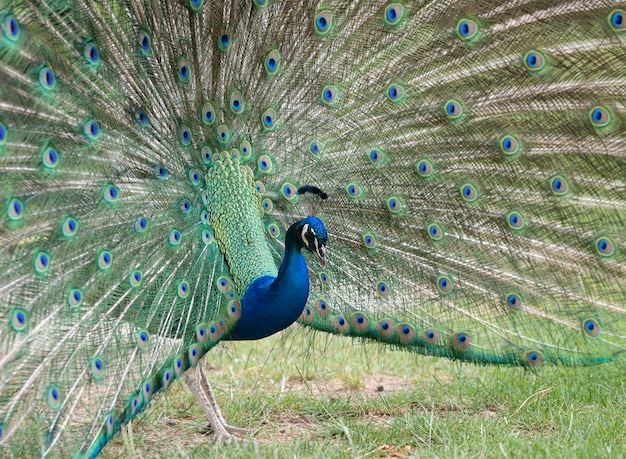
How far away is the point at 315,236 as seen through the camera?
285 centimetres

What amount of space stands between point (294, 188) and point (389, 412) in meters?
1.14

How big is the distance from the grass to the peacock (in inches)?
9.4

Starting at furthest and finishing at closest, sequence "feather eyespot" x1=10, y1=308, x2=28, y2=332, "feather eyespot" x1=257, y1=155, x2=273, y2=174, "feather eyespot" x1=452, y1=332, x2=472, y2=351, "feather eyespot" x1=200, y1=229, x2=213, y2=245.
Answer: "feather eyespot" x1=452, y1=332, x2=472, y2=351 → "feather eyespot" x1=257, y1=155, x2=273, y2=174 → "feather eyespot" x1=200, y1=229, x2=213, y2=245 → "feather eyespot" x1=10, y1=308, x2=28, y2=332

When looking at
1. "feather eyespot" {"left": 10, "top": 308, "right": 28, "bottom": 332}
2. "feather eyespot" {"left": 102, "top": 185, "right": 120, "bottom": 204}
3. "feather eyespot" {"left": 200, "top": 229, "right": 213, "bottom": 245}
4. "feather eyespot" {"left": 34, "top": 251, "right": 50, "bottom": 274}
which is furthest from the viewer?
"feather eyespot" {"left": 200, "top": 229, "right": 213, "bottom": 245}

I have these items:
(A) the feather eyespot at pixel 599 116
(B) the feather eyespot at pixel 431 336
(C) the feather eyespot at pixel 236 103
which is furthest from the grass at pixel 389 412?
(A) the feather eyespot at pixel 599 116

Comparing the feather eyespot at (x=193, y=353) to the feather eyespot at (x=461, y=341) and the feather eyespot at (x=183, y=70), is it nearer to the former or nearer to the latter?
the feather eyespot at (x=183, y=70)

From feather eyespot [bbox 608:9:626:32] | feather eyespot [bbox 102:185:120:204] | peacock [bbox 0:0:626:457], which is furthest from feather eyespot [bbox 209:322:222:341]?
feather eyespot [bbox 608:9:626:32]

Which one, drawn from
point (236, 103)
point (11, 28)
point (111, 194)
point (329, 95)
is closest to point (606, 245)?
point (329, 95)

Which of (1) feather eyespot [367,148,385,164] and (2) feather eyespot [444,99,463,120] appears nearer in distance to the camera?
(2) feather eyespot [444,99,463,120]

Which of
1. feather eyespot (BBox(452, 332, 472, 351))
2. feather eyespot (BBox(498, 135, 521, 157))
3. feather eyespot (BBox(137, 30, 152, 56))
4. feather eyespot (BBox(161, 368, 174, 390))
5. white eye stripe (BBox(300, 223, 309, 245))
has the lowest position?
feather eyespot (BBox(452, 332, 472, 351))

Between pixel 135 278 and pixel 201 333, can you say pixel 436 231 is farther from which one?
pixel 135 278

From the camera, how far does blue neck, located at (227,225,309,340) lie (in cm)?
297

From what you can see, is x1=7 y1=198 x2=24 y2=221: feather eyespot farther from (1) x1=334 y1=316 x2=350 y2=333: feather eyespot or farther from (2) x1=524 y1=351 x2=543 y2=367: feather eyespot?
(2) x1=524 y1=351 x2=543 y2=367: feather eyespot

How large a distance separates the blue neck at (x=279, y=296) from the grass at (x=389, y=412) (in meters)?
0.41
